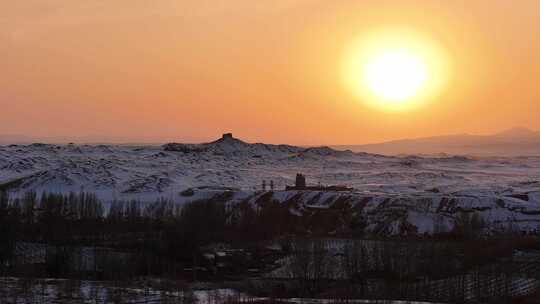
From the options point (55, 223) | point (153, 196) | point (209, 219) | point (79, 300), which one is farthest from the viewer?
point (153, 196)

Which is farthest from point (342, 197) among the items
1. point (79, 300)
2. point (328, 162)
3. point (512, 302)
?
point (328, 162)

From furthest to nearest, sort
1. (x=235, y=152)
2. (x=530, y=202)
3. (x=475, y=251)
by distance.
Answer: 1. (x=235, y=152)
2. (x=530, y=202)
3. (x=475, y=251)

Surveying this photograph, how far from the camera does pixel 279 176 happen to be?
82.4m

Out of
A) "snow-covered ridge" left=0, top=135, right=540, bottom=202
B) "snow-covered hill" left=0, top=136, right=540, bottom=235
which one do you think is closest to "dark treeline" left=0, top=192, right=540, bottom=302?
"snow-covered hill" left=0, top=136, right=540, bottom=235

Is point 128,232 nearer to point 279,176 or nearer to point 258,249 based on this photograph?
point 258,249

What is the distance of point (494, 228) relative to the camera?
136 feet

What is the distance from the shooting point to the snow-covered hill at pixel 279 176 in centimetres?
4797

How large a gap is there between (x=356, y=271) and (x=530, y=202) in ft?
83.5

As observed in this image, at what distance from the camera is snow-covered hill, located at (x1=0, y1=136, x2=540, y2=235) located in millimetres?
47969

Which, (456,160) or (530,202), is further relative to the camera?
(456,160)

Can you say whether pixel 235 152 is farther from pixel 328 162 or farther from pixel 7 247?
pixel 7 247

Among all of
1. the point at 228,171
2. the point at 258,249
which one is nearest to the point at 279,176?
the point at 228,171

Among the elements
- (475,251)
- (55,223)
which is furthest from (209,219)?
(475,251)

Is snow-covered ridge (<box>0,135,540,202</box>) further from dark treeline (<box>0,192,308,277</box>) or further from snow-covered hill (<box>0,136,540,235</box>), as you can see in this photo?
dark treeline (<box>0,192,308,277</box>)
